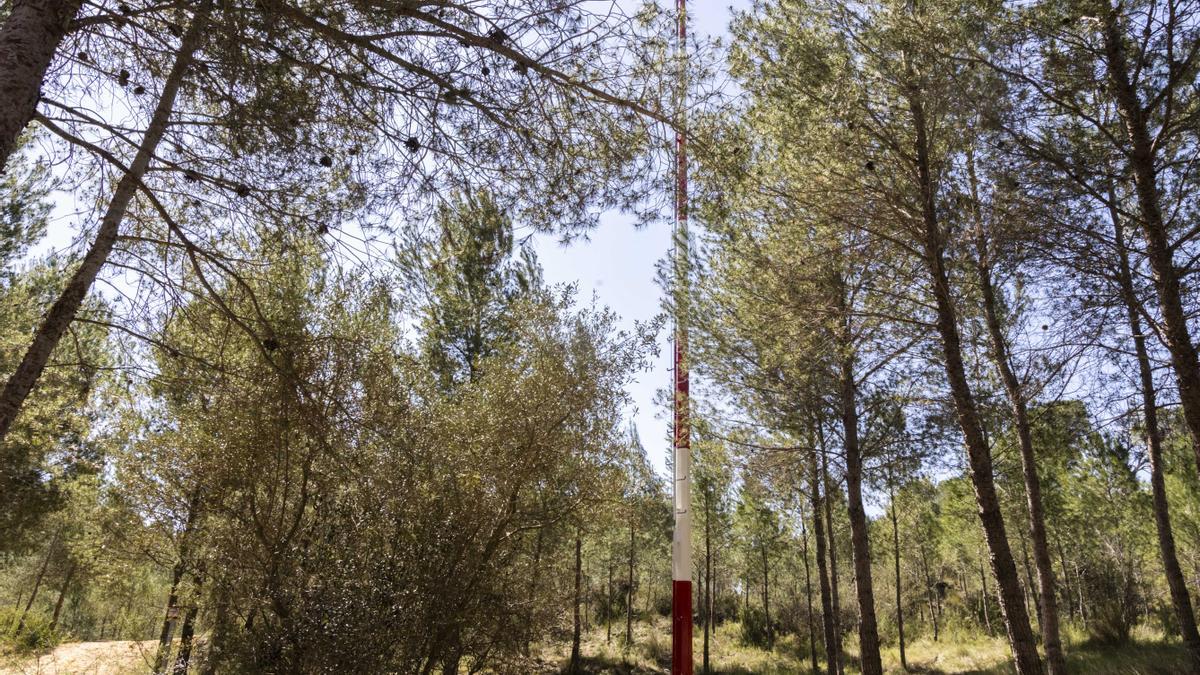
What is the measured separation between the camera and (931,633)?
81.4 feet

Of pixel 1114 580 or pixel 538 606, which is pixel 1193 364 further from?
pixel 1114 580

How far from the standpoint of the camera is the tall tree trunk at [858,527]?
8961mm

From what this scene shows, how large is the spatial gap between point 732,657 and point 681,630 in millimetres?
15039

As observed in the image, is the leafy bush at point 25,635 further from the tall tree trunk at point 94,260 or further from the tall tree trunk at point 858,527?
the tall tree trunk at point 858,527

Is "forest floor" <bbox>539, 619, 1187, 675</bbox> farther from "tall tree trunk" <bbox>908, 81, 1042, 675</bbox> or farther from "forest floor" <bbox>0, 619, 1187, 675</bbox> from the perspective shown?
"tall tree trunk" <bbox>908, 81, 1042, 675</bbox>

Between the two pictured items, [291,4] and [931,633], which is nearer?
[291,4]

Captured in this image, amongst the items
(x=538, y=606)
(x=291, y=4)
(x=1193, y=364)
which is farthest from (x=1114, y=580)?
(x=291, y=4)

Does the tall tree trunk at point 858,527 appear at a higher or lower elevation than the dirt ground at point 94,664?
higher

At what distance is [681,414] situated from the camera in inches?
363

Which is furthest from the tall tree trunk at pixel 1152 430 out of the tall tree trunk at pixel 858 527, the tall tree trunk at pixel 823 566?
the tall tree trunk at pixel 823 566

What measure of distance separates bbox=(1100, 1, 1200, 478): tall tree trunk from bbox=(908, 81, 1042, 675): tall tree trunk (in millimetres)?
1512

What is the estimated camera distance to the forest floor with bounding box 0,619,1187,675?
956 cm

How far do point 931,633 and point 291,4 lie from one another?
Result: 28503 mm

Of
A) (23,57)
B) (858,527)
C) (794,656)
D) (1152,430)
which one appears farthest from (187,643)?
(794,656)
